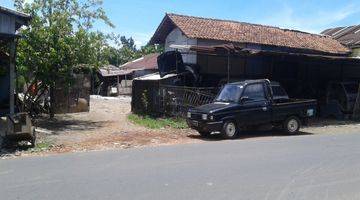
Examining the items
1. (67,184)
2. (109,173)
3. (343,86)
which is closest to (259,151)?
(109,173)

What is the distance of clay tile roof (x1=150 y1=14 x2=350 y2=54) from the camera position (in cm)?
3192

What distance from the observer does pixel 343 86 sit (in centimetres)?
2480

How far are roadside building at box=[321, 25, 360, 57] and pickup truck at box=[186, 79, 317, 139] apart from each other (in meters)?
19.2

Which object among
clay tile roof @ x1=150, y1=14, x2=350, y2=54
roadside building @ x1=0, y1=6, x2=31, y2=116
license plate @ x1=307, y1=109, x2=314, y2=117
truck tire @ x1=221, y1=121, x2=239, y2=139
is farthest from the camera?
clay tile roof @ x1=150, y1=14, x2=350, y2=54

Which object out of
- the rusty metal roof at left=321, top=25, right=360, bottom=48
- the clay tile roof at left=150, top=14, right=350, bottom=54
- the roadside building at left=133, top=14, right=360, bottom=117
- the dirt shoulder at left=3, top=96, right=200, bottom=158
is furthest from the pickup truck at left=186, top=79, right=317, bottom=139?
the rusty metal roof at left=321, top=25, right=360, bottom=48

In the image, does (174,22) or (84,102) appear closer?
(84,102)

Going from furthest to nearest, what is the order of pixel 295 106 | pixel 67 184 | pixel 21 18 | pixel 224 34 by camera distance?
pixel 224 34
pixel 295 106
pixel 21 18
pixel 67 184

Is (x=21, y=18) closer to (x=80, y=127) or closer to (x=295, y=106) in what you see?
(x=80, y=127)

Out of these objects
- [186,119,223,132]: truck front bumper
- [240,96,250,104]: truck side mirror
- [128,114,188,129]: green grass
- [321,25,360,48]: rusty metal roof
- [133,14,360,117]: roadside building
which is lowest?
[128,114,188,129]: green grass

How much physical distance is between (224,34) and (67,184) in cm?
2495

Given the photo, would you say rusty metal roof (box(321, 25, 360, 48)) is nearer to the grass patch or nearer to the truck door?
the truck door

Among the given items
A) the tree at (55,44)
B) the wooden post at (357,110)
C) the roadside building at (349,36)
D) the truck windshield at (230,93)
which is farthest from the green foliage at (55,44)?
the roadside building at (349,36)

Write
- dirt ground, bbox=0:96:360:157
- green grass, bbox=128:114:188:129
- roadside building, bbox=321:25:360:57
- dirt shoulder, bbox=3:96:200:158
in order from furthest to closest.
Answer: roadside building, bbox=321:25:360:57, green grass, bbox=128:114:188:129, dirt ground, bbox=0:96:360:157, dirt shoulder, bbox=3:96:200:158

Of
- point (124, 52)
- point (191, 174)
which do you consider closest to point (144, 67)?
point (124, 52)
